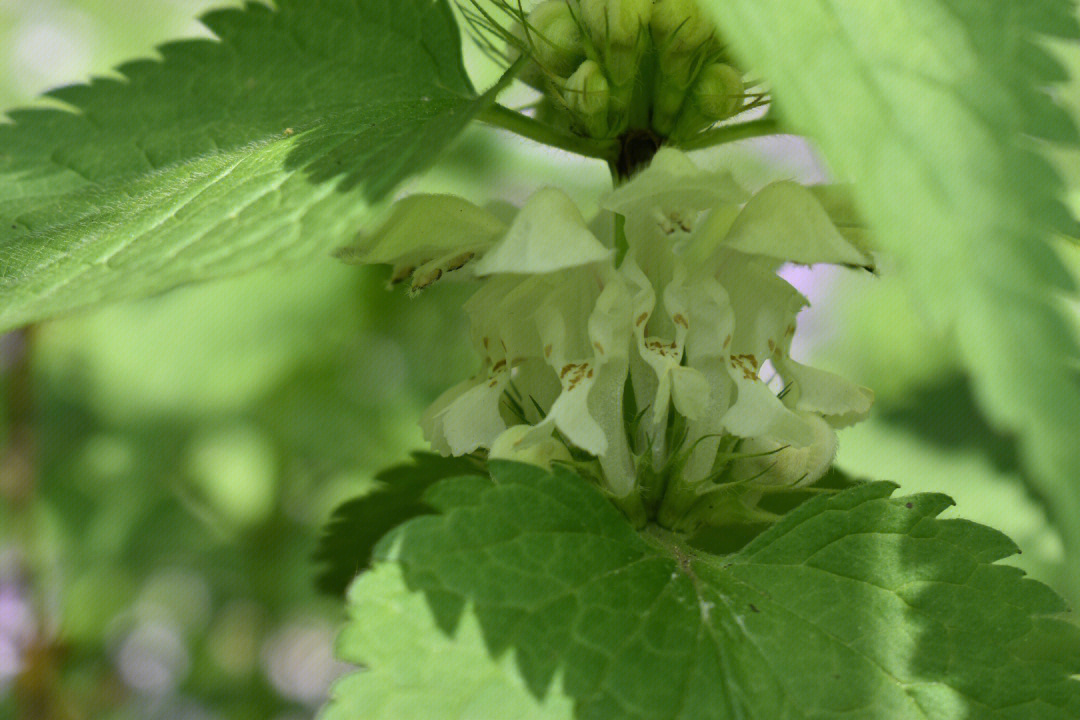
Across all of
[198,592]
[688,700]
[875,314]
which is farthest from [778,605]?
[198,592]

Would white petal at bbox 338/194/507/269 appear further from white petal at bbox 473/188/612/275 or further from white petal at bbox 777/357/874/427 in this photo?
white petal at bbox 777/357/874/427

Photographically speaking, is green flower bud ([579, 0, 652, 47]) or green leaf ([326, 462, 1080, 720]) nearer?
green leaf ([326, 462, 1080, 720])

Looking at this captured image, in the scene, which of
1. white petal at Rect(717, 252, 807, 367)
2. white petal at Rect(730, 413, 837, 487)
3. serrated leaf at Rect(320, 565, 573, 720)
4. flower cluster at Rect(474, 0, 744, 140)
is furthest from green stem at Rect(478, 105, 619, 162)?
serrated leaf at Rect(320, 565, 573, 720)

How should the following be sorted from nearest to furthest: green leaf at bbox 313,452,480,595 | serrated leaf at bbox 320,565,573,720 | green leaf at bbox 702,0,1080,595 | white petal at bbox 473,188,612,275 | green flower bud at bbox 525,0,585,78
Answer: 1. green leaf at bbox 702,0,1080,595
2. serrated leaf at bbox 320,565,573,720
3. white petal at bbox 473,188,612,275
4. green flower bud at bbox 525,0,585,78
5. green leaf at bbox 313,452,480,595

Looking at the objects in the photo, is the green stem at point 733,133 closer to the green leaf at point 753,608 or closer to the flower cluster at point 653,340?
the flower cluster at point 653,340

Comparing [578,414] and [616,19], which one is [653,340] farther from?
[616,19]

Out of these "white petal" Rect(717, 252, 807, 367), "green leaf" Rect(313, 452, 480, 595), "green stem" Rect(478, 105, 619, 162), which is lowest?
"green leaf" Rect(313, 452, 480, 595)
